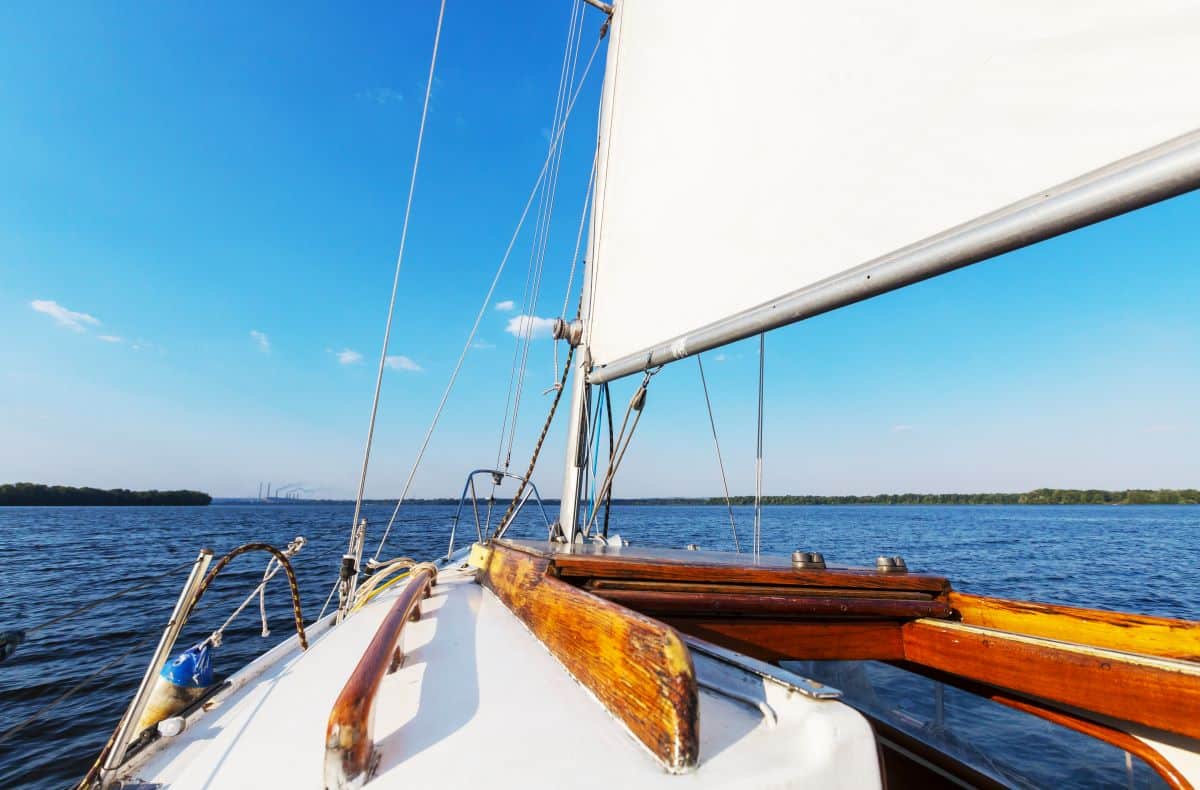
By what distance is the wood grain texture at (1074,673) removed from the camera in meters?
1.27

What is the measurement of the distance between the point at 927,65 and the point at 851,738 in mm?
2089

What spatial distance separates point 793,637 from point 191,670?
7.99 feet

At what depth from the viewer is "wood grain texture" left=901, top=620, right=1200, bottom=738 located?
4.16 feet

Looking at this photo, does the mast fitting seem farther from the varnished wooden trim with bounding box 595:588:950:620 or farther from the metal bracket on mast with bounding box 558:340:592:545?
the varnished wooden trim with bounding box 595:588:950:620

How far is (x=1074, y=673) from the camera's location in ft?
4.68

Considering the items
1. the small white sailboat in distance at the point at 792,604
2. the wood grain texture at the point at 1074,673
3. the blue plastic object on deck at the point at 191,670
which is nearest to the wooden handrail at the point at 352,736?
the small white sailboat in distance at the point at 792,604

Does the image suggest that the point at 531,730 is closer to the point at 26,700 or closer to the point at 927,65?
the point at 927,65

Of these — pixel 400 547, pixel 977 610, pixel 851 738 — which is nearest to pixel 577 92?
pixel 977 610

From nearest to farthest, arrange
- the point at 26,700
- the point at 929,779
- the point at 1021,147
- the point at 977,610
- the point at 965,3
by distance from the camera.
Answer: the point at 1021,147
the point at 965,3
the point at 977,610
the point at 929,779
the point at 26,700

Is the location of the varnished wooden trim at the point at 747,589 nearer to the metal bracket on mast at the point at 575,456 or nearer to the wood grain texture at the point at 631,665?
the wood grain texture at the point at 631,665

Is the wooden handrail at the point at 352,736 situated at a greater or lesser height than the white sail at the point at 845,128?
lesser

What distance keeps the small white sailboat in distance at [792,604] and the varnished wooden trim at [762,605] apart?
1 cm

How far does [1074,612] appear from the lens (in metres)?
1.62

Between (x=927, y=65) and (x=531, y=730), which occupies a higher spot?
(x=927, y=65)
